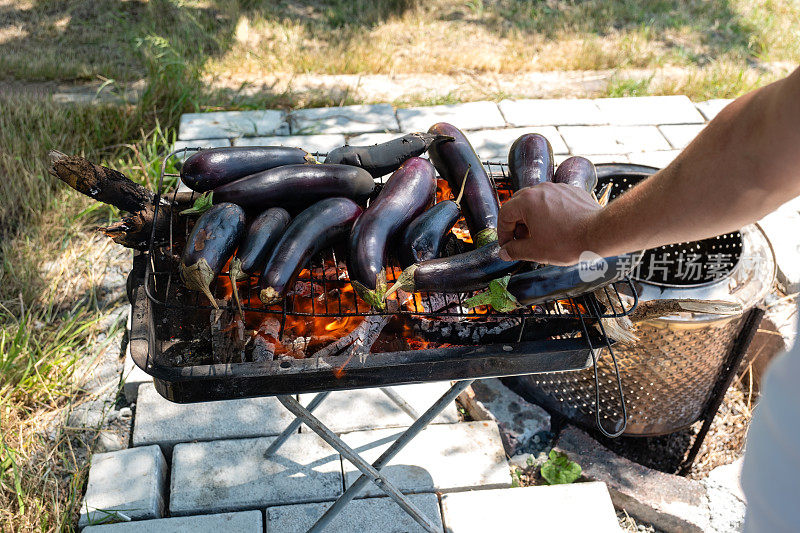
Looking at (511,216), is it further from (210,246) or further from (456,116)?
(456,116)

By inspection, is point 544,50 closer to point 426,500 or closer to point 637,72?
point 637,72

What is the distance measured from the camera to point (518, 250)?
185 cm

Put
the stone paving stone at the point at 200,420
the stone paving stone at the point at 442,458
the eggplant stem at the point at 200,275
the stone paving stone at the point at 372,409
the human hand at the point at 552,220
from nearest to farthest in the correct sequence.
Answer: the human hand at the point at 552,220 → the eggplant stem at the point at 200,275 → the stone paving stone at the point at 442,458 → the stone paving stone at the point at 200,420 → the stone paving stone at the point at 372,409

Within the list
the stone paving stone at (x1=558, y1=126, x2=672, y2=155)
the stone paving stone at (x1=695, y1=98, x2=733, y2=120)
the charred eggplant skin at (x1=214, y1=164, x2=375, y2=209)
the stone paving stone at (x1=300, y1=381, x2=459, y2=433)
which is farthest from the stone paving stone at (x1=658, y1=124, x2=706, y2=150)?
the charred eggplant skin at (x1=214, y1=164, x2=375, y2=209)

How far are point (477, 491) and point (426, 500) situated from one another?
24cm

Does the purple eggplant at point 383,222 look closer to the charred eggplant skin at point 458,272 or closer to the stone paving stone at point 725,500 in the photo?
the charred eggplant skin at point 458,272

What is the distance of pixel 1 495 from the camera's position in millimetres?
2787

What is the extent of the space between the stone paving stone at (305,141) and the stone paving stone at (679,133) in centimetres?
248

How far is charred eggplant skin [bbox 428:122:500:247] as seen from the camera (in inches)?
94.7

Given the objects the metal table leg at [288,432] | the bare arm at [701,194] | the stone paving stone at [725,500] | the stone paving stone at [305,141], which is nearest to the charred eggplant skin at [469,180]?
the bare arm at [701,194]

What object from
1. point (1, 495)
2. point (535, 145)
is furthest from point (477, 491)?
point (1, 495)

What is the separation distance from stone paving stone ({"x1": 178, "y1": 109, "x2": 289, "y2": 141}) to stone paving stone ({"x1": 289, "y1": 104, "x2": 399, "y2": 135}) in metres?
0.13

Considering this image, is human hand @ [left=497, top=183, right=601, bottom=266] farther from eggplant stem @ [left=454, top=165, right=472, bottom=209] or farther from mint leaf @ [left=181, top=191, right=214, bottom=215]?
mint leaf @ [left=181, top=191, right=214, bottom=215]

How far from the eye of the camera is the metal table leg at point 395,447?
2336mm
